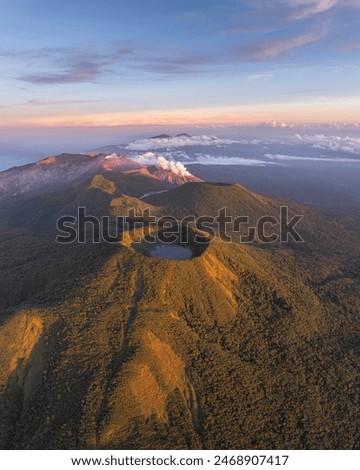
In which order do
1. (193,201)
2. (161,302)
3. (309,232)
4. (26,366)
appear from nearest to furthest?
(26,366) → (161,302) → (309,232) → (193,201)

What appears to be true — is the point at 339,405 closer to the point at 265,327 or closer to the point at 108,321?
the point at 265,327

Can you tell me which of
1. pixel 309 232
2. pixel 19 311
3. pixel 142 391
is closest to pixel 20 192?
pixel 309 232

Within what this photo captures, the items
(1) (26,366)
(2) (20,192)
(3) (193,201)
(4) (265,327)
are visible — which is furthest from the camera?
(2) (20,192)

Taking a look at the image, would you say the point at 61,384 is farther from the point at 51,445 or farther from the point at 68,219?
the point at 68,219

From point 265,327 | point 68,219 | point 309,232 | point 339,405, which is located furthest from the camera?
point 68,219

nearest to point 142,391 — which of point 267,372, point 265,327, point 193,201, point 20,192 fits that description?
point 267,372

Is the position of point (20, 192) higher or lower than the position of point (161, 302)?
lower

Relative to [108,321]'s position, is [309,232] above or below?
below

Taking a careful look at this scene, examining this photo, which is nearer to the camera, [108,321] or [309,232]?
[108,321]

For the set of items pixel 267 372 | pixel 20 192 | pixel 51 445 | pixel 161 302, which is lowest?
pixel 20 192
